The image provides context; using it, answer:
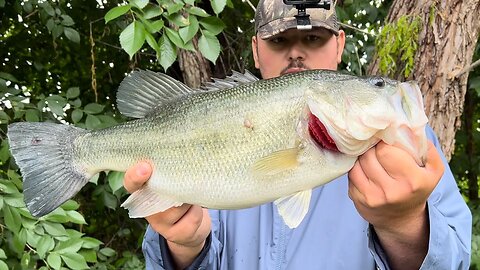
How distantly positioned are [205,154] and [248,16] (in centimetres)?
330

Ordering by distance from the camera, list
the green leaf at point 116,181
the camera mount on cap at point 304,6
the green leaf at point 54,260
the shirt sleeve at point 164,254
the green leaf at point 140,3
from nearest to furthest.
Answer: the shirt sleeve at point 164,254
the camera mount on cap at point 304,6
the green leaf at point 140,3
the green leaf at point 54,260
the green leaf at point 116,181

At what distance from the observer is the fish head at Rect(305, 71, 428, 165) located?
1511 mm

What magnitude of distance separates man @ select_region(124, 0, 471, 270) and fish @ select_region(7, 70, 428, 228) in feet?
0.19

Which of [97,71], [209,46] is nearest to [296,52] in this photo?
[209,46]

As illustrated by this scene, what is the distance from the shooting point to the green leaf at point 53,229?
9.32 ft

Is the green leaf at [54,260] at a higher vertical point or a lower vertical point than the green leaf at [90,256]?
higher

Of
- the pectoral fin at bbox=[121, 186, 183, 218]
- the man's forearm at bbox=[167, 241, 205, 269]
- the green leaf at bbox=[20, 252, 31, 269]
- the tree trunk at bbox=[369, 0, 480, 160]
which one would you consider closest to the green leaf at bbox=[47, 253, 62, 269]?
the green leaf at bbox=[20, 252, 31, 269]

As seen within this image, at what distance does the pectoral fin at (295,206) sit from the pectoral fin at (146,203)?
316mm

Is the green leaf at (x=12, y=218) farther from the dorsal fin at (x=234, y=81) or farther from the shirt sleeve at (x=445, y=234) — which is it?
the shirt sleeve at (x=445, y=234)

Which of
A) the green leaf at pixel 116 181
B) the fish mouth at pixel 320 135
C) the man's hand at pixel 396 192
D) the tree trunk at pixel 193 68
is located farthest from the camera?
the tree trunk at pixel 193 68

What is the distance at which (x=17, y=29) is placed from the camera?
15.6 ft

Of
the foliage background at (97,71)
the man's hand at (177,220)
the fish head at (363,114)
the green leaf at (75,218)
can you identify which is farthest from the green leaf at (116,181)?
the fish head at (363,114)

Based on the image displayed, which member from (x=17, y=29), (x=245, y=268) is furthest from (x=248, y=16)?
(x=245, y=268)

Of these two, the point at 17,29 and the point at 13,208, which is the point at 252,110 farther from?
the point at 17,29
